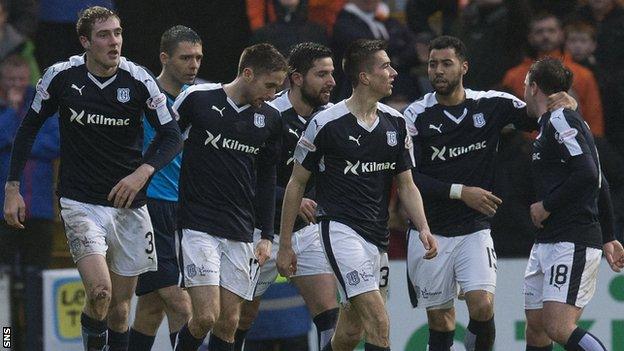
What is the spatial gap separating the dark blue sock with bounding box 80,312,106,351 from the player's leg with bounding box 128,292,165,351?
0.90 m

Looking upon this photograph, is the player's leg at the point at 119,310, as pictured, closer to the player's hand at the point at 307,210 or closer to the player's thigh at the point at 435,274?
the player's hand at the point at 307,210

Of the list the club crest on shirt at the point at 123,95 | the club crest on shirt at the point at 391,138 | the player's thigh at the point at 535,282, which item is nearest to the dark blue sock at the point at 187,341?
the club crest on shirt at the point at 123,95

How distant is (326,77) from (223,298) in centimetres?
196

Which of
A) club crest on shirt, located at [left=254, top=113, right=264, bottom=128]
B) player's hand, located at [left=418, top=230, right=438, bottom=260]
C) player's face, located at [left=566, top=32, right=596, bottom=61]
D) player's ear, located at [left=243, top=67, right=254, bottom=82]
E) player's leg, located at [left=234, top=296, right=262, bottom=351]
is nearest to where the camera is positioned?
player's hand, located at [left=418, top=230, right=438, bottom=260]

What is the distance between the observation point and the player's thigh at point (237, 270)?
10.7 meters

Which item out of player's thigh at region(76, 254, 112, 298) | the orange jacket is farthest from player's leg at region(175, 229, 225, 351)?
the orange jacket

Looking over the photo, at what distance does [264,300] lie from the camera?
1326 centimetres

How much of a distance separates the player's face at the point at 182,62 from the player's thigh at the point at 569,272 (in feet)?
9.89

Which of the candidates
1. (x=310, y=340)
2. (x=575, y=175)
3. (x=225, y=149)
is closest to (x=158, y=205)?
(x=225, y=149)

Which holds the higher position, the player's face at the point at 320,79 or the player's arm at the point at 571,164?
the player's face at the point at 320,79

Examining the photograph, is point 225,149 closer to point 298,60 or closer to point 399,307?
point 298,60

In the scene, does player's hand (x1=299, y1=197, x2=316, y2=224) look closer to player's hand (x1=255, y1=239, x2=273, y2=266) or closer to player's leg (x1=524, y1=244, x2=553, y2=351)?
player's hand (x1=255, y1=239, x2=273, y2=266)

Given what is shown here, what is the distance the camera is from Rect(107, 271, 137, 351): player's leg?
433 inches

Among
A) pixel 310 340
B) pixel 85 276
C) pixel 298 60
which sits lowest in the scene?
pixel 310 340
